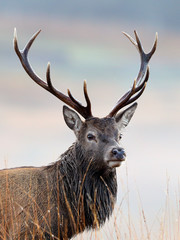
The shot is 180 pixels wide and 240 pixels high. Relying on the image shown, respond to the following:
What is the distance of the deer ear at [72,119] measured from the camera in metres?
6.01

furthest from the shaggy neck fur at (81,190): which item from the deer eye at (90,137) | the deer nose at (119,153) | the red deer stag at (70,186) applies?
the deer nose at (119,153)

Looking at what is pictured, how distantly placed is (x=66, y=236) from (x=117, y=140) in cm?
145

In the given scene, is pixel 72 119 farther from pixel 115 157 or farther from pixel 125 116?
pixel 115 157

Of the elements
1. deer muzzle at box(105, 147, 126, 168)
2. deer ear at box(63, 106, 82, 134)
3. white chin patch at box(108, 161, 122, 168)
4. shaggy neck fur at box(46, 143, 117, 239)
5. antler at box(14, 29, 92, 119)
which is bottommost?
shaggy neck fur at box(46, 143, 117, 239)

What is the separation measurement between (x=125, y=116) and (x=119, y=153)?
1135mm

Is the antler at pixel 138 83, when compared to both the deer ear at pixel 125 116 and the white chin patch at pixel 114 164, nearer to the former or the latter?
the deer ear at pixel 125 116

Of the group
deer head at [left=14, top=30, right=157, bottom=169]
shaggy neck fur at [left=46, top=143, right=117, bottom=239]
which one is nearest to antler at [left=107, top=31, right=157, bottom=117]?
deer head at [left=14, top=30, right=157, bottom=169]

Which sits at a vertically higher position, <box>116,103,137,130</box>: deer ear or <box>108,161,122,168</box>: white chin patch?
<box>116,103,137,130</box>: deer ear

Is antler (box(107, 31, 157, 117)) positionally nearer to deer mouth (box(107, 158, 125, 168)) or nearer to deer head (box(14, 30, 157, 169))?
deer head (box(14, 30, 157, 169))

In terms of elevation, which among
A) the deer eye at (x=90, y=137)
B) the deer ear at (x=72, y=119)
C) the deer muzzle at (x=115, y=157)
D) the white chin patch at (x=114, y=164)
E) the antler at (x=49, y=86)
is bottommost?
the white chin patch at (x=114, y=164)

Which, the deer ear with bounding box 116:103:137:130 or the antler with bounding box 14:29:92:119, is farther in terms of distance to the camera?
the deer ear with bounding box 116:103:137:130

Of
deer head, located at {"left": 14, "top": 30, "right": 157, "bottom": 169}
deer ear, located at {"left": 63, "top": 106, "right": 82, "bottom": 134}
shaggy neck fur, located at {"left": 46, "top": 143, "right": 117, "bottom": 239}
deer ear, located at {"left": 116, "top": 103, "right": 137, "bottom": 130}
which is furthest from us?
deer ear, located at {"left": 116, "top": 103, "right": 137, "bottom": 130}

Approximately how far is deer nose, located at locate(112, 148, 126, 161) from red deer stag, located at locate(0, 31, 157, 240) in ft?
0.15

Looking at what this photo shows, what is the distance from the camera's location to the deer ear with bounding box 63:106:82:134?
6.01 m
